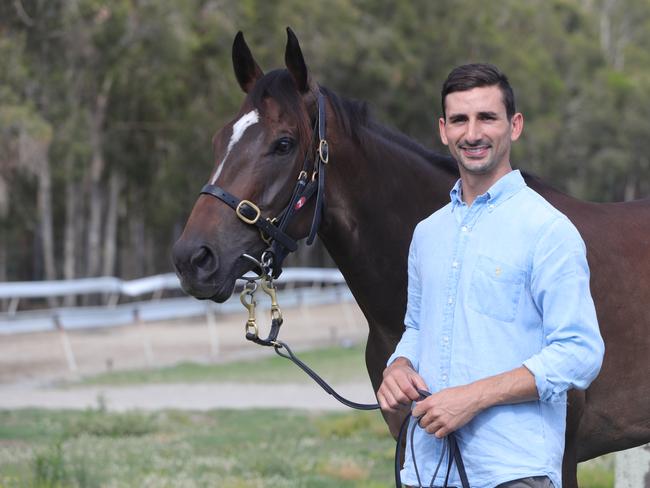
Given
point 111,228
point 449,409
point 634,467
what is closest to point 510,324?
point 449,409

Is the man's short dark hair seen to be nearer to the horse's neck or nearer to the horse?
the horse

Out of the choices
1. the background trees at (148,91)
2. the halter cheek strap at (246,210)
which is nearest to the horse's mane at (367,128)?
the halter cheek strap at (246,210)

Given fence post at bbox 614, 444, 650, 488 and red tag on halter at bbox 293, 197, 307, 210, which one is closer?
red tag on halter at bbox 293, 197, 307, 210

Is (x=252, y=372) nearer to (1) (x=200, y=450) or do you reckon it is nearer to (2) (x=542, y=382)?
(1) (x=200, y=450)

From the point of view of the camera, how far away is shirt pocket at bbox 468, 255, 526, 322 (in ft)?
8.51

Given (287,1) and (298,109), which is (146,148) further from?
(298,109)

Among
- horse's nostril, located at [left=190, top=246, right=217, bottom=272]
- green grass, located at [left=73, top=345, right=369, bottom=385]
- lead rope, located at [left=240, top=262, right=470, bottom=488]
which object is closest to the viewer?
lead rope, located at [left=240, top=262, right=470, bottom=488]

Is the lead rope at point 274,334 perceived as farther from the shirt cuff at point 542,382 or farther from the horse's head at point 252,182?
the shirt cuff at point 542,382

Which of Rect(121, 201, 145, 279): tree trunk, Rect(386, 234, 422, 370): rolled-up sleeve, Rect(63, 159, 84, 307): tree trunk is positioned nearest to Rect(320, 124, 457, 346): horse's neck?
Rect(386, 234, 422, 370): rolled-up sleeve

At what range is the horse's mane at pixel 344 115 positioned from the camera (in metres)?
3.78

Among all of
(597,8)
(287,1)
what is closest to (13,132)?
(287,1)

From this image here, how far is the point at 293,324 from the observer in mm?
22953

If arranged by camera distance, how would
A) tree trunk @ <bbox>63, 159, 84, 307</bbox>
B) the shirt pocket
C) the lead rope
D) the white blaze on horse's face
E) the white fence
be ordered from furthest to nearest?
tree trunk @ <bbox>63, 159, 84, 307</bbox> → the white fence → the white blaze on horse's face → the lead rope → the shirt pocket

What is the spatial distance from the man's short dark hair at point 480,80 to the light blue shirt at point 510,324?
216 millimetres
